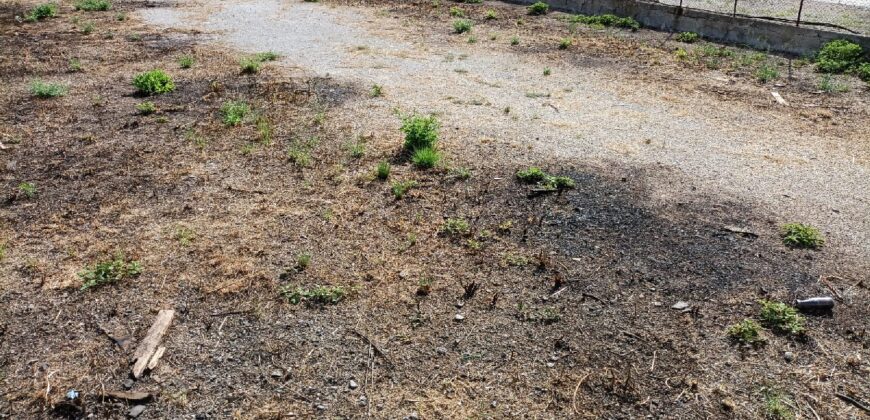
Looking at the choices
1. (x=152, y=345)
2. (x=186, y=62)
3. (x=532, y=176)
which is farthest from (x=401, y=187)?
(x=186, y=62)

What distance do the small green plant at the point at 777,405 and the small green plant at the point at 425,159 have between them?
13.9 ft

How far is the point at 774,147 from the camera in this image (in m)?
7.93

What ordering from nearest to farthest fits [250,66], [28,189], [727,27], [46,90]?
[28,189], [46,90], [250,66], [727,27]

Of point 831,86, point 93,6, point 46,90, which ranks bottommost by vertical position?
point 46,90

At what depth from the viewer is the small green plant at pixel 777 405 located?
3857 millimetres

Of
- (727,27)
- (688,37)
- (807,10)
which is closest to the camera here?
(727,27)

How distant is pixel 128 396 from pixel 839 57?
39.6 feet

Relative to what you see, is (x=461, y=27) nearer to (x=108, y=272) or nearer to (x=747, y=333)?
(x=108, y=272)

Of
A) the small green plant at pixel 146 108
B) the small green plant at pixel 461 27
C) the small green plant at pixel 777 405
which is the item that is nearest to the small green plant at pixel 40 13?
the small green plant at pixel 146 108

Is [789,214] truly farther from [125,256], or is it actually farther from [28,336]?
[28,336]

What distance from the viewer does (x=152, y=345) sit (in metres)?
4.43

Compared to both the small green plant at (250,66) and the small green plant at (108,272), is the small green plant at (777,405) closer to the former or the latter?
the small green plant at (108,272)

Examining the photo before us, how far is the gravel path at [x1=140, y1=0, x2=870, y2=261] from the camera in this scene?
22.0ft

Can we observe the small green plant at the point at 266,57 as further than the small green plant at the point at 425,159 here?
Yes
